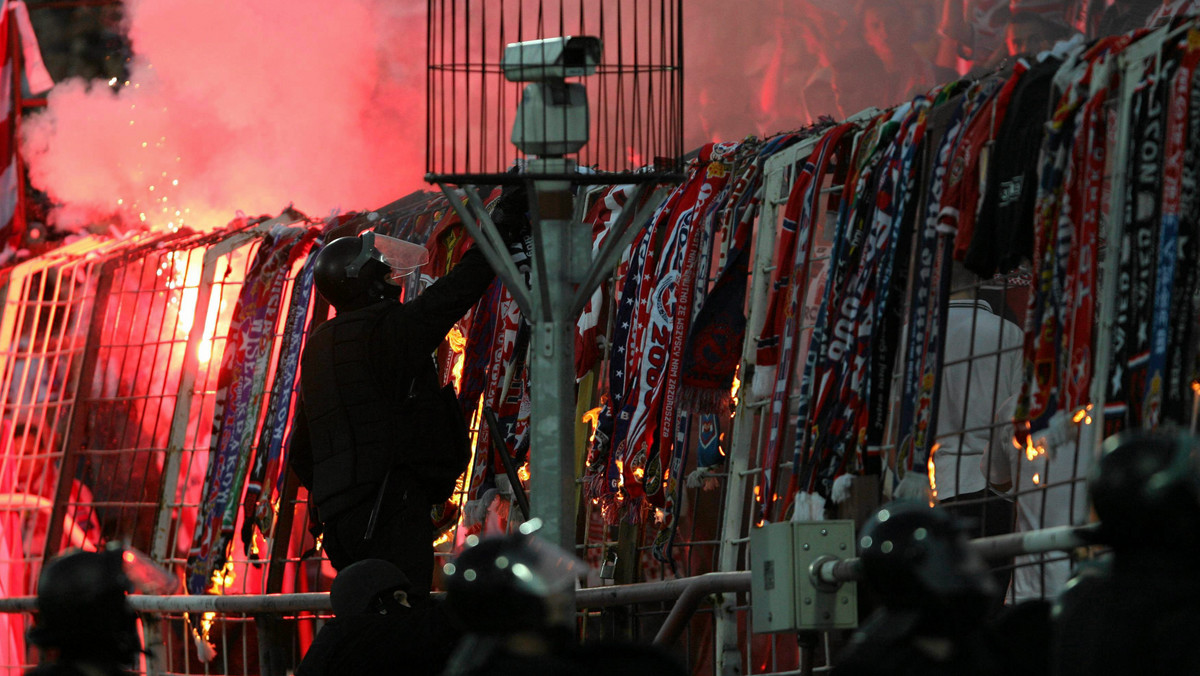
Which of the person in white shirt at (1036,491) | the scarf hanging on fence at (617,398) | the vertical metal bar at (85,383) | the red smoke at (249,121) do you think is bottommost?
the person in white shirt at (1036,491)

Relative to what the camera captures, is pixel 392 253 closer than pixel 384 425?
No

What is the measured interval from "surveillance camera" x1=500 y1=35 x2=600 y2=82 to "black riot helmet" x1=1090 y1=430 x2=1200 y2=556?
6.62 feet

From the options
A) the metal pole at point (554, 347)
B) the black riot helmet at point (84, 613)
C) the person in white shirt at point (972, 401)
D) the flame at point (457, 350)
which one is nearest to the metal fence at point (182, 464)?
the person in white shirt at point (972, 401)

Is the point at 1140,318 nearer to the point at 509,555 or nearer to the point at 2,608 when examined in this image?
the point at 509,555

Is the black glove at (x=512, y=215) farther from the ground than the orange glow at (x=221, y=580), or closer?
farther from the ground

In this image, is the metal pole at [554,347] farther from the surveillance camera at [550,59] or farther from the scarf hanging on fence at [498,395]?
the scarf hanging on fence at [498,395]

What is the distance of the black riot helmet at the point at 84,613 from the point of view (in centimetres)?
342

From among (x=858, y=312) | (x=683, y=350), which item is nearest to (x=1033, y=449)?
(x=858, y=312)

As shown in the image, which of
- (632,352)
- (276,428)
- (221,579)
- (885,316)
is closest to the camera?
(885,316)

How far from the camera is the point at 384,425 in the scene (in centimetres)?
605

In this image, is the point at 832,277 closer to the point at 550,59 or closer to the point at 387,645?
the point at 550,59

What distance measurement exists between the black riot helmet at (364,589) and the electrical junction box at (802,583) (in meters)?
1.23

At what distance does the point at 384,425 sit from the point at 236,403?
8.92 ft

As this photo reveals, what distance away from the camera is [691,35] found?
11.0 metres
